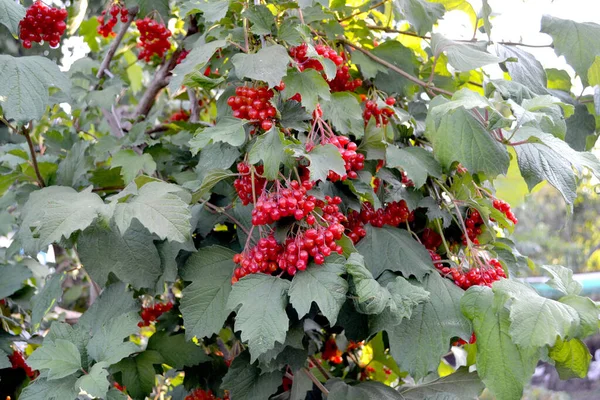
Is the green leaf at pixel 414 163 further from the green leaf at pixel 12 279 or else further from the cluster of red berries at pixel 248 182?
the green leaf at pixel 12 279

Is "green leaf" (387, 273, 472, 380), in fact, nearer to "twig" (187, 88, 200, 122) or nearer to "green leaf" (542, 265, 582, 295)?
"green leaf" (542, 265, 582, 295)

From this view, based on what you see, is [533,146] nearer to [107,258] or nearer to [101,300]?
[107,258]

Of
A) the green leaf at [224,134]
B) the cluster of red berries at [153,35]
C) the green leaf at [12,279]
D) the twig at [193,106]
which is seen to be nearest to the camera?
the green leaf at [224,134]

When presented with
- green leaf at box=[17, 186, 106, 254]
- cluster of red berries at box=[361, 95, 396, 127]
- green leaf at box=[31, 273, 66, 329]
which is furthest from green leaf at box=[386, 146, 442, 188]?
green leaf at box=[31, 273, 66, 329]

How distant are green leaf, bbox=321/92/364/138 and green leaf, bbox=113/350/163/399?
2.09ft

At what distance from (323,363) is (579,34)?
3.62ft

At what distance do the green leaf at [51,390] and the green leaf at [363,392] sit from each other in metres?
0.51

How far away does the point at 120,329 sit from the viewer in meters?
1.19

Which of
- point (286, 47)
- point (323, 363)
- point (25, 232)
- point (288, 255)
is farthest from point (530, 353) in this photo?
point (25, 232)

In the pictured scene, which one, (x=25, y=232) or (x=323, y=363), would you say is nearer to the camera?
(x=25, y=232)

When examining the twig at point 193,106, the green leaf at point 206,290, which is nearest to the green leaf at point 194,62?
the green leaf at point 206,290

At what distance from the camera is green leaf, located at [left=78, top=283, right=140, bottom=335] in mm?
1342

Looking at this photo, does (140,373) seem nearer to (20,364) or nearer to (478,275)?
(20,364)

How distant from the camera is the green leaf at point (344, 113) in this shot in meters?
1.22
